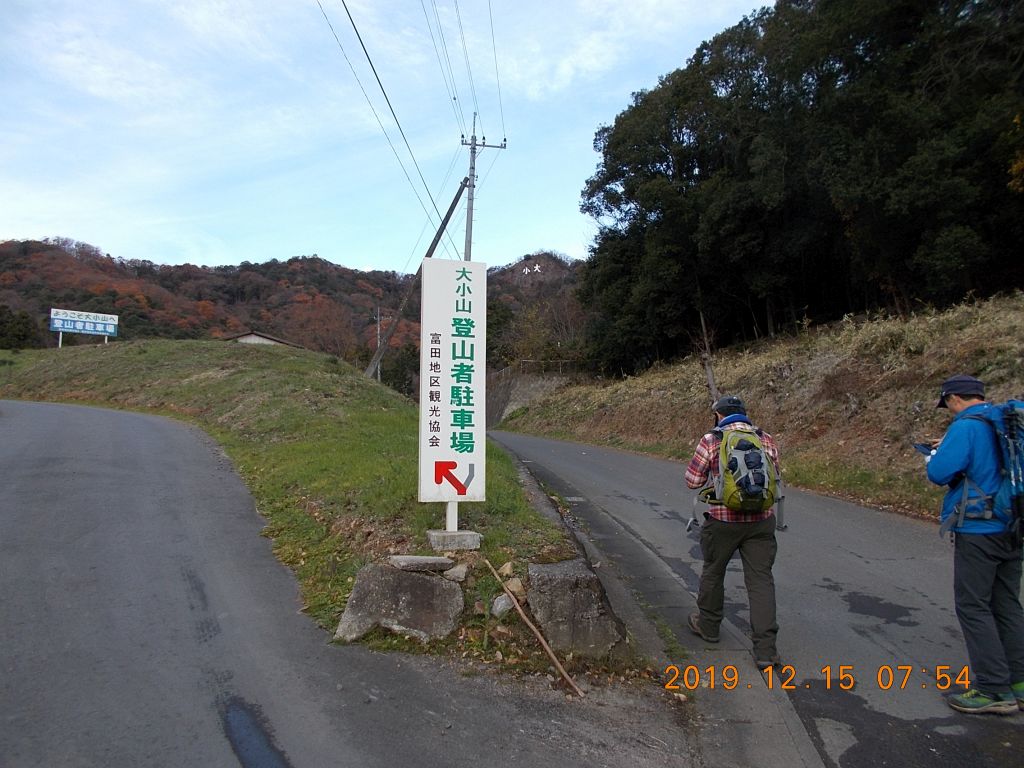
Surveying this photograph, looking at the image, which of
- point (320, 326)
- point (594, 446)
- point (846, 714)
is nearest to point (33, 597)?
point (846, 714)

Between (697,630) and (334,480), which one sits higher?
(334,480)

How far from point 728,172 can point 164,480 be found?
24066 mm

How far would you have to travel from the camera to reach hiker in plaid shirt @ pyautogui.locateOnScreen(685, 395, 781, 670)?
4.32m

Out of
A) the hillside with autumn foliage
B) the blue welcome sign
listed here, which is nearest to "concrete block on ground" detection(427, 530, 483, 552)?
the hillside with autumn foliage

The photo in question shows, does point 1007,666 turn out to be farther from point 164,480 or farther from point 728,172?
point 728,172

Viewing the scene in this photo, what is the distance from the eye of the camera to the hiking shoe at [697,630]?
4734 mm

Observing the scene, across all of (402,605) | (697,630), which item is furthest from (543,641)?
(697,630)

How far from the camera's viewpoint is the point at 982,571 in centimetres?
370

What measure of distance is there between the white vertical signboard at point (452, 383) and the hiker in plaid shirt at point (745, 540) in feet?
6.74

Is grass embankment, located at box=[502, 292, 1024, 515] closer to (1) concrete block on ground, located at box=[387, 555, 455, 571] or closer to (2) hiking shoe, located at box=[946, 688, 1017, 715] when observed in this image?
(2) hiking shoe, located at box=[946, 688, 1017, 715]

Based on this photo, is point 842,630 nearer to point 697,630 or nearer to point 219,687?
point 697,630

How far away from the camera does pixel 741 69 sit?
26.5 metres

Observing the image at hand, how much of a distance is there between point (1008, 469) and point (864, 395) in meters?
12.0

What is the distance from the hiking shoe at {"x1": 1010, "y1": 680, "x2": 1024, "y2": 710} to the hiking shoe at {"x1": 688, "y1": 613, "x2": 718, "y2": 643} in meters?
1.67
